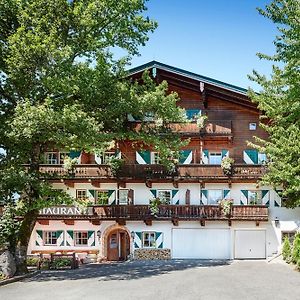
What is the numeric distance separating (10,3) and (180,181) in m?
16.1

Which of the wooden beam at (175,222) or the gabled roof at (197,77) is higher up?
the gabled roof at (197,77)

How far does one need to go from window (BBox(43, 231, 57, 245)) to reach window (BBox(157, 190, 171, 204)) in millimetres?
7967

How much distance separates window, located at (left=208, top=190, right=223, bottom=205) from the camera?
32.2 m

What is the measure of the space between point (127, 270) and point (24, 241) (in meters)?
5.85

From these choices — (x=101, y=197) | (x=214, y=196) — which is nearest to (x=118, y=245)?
(x=101, y=197)

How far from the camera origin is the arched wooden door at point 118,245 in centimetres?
3259

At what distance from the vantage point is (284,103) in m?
27.9

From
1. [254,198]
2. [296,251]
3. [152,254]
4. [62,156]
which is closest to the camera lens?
[296,251]

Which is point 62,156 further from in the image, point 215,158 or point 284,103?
point 284,103

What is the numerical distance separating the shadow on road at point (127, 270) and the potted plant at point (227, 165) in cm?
598

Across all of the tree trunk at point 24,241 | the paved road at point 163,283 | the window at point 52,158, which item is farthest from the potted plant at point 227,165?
the tree trunk at point 24,241

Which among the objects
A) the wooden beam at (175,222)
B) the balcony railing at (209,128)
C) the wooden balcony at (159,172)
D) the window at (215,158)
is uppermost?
the balcony railing at (209,128)

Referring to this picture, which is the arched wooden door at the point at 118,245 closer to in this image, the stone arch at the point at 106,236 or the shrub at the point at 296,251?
the stone arch at the point at 106,236

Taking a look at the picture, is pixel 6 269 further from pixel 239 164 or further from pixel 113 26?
pixel 239 164
